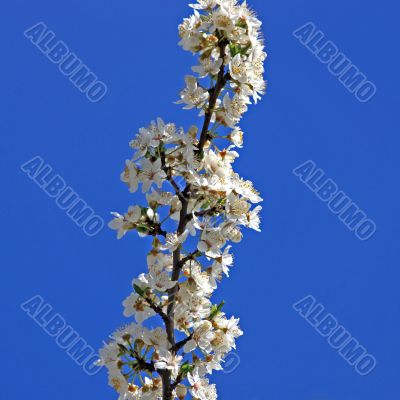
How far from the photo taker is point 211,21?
474cm

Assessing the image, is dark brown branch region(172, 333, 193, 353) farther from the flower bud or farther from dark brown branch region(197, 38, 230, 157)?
dark brown branch region(197, 38, 230, 157)

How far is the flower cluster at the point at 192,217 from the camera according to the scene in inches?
181

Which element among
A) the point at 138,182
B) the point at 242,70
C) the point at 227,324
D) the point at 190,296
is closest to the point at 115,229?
the point at 138,182

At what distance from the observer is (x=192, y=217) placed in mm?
4664

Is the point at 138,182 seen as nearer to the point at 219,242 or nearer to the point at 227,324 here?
the point at 219,242

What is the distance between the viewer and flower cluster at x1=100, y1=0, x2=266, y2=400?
15.1 feet

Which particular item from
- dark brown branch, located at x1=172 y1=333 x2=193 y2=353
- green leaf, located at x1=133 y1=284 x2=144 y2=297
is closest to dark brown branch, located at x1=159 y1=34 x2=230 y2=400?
dark brown branch, located at x1=172 y1=333 x2=193 y2=353

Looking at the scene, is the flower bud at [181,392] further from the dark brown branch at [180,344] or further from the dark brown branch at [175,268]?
the dark brown branch at [180,344]

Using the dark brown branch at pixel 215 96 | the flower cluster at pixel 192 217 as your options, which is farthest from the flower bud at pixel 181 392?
the dark brown branch at pixel 215 96

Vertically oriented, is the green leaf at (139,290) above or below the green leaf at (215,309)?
below

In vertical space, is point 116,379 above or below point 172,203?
below

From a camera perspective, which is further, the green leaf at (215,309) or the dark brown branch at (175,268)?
the green leaf at (215,309)

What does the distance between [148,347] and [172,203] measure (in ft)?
3.22

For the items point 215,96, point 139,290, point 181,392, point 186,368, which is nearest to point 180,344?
point 186,368
